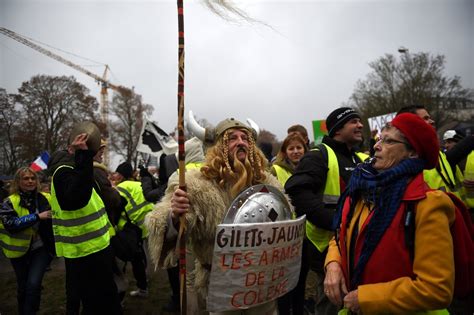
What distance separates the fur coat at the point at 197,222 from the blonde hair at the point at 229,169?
6cm

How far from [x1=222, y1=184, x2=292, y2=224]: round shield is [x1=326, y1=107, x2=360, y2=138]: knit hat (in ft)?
3.41

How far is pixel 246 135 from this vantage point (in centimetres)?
271

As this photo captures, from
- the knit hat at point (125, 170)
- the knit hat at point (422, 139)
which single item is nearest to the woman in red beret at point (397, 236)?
the knit hat at point (422, 139)

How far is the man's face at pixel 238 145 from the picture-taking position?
2598mm

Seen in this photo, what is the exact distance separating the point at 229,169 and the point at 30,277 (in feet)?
9.75

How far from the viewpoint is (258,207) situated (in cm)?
220

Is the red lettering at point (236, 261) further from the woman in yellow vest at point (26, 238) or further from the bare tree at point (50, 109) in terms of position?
the bare tree at point (50, 109)

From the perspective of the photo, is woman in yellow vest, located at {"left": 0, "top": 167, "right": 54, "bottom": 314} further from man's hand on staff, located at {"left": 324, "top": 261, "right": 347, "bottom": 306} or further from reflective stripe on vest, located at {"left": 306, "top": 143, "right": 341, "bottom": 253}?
man's hand on staff, located at {"left": 324, "top": 261, "right": 347, "bottom": 306}

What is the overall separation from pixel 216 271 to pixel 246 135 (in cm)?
110

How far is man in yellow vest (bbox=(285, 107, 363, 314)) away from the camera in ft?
8.75

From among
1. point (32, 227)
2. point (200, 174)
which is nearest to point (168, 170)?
point (32, 227)

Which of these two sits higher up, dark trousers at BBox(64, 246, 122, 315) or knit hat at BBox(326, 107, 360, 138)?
knit hat at BBox(326, 107, 360, 138)

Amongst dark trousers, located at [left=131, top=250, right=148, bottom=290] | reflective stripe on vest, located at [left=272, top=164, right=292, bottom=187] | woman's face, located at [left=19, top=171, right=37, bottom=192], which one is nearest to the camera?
woman's face, located at [left=19, top=171, right=37, bottom=192]

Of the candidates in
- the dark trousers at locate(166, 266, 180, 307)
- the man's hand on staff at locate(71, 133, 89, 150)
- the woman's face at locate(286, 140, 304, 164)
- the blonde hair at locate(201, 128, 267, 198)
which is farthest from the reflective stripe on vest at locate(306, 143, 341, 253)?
the dark trousers at locate(166, 266, 180, 307)
